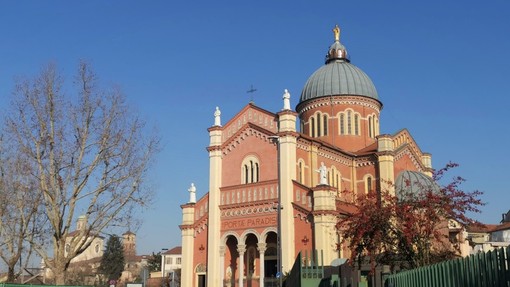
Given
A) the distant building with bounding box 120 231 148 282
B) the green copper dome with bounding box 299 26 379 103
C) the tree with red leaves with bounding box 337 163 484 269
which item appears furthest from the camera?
the distant building with bounding box 120 231 148 282

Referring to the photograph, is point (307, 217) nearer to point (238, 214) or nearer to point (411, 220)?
point (238, 214)

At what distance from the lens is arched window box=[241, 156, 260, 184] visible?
42031 millimetres

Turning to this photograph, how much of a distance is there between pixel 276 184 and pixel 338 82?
14073mm

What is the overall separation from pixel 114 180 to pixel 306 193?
696 inches

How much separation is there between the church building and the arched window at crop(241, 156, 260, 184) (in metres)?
0.08

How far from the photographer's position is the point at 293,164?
39688 millimetres

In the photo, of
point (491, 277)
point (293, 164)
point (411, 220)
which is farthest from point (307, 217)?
point (491, 277)

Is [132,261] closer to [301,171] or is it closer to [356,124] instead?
[356,124]

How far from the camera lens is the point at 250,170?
42312 mm

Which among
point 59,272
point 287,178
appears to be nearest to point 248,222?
point 287,178

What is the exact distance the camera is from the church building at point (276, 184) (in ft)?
125

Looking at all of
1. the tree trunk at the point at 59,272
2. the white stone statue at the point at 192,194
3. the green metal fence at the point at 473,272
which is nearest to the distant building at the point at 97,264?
the white stone statue at the point at 192,194

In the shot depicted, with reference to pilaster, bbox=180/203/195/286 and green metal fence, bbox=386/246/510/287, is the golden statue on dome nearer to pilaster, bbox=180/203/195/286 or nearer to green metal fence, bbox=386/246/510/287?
pilaster, bbox=180/203/195/286

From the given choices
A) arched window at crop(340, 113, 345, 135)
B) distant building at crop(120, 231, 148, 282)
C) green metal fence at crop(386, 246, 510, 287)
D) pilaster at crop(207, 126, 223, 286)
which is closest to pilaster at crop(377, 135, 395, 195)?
arched window at crop(340, 113, 345, 135)
